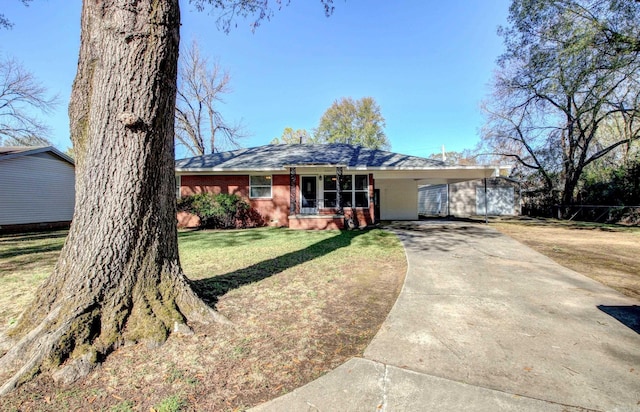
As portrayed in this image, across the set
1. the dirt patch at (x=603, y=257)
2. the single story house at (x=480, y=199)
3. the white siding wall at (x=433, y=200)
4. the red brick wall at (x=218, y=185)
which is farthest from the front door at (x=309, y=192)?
the single story house at (x=480, y=199)

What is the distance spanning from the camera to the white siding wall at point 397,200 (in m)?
18.0

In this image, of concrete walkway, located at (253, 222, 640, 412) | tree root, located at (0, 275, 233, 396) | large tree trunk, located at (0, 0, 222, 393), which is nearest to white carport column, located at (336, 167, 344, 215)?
concrete walkway, located at (253, 222, 640, 412)

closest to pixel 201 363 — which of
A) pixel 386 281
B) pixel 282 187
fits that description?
pixel 386 281

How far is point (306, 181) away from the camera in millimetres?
14656

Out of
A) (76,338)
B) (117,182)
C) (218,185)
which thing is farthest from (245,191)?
(76,338)

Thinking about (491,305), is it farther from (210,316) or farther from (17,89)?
(17,89)

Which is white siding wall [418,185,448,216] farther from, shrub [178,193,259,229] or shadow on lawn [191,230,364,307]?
shadow on lawn [191,230,364,307]

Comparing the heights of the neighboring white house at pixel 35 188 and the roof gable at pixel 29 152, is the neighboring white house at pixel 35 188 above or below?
below

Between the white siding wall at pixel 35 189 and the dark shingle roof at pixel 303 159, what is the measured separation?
19.6 ft

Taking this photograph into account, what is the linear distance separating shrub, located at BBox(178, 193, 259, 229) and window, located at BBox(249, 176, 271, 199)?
0.72 meters

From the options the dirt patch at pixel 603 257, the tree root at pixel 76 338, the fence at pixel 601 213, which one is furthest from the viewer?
the fence at pixel 601 213

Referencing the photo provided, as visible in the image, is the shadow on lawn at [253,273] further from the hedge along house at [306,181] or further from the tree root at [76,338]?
the hedge along house at [306,181]

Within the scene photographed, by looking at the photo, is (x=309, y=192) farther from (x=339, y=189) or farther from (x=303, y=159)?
(x=339, y=189)

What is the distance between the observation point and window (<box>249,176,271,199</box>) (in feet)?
47.8
